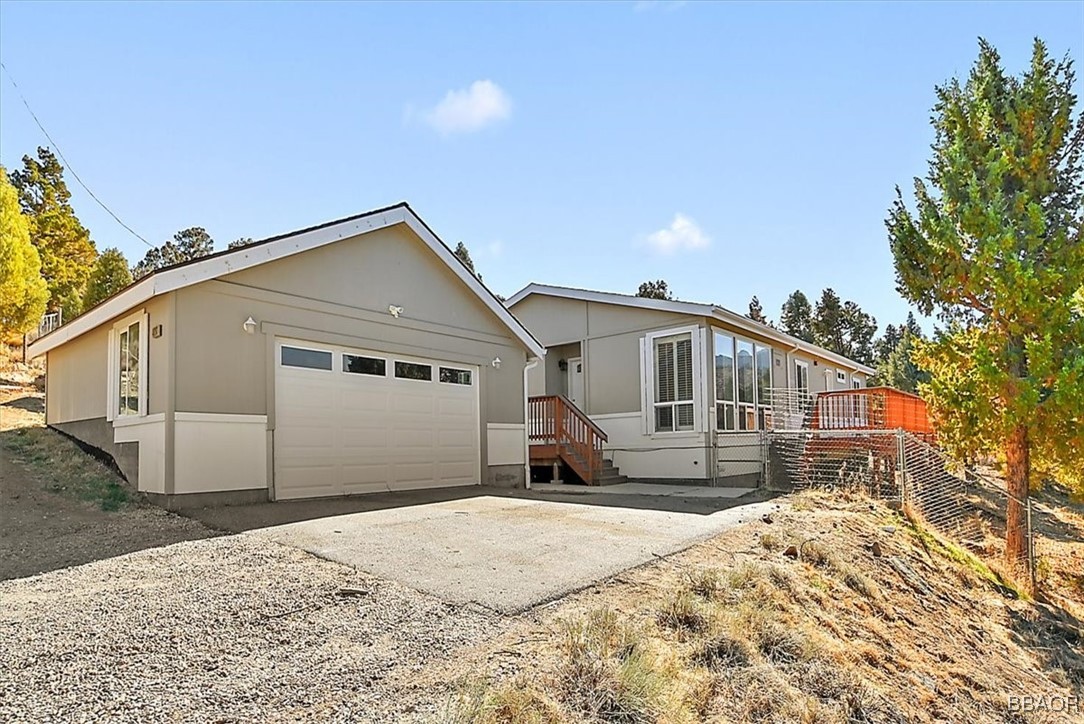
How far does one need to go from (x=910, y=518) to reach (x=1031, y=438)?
2114 millimetres

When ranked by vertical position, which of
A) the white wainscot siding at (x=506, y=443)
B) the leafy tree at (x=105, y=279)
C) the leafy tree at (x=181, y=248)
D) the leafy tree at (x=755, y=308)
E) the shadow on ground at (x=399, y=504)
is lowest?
the shadow on ground at (x=399, y=504)

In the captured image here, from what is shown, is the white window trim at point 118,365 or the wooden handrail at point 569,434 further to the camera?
the wooden handrail at point 569,434

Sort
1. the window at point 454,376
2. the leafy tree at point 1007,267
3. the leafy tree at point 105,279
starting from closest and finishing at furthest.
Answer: the leafy tree at point 1007,267, the window at point 454,376, the leafy tree at point 105,279

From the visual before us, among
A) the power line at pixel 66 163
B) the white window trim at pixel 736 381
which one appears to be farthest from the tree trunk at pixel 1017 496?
the power line at pixel 66 163

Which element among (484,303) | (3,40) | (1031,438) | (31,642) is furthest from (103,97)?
(1031,438)

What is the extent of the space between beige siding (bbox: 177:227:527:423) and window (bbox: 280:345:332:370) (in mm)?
221

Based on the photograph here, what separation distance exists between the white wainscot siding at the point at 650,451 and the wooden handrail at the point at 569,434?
44 centimetres

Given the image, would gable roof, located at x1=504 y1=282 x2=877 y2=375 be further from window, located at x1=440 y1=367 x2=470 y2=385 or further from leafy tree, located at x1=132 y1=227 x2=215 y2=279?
leafy tree, located at x1=132 y1=227 x2=215 y2=279

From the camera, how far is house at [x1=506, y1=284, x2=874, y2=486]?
14.0 m

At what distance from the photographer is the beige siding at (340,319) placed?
27.7ft

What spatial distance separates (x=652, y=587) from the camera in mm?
5352

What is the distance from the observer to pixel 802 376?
19.2 metres

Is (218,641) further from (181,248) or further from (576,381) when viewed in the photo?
(181,248)

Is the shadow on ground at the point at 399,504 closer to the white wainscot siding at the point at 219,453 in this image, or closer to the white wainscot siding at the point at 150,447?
the white wainscot siding at the point at 219,453
